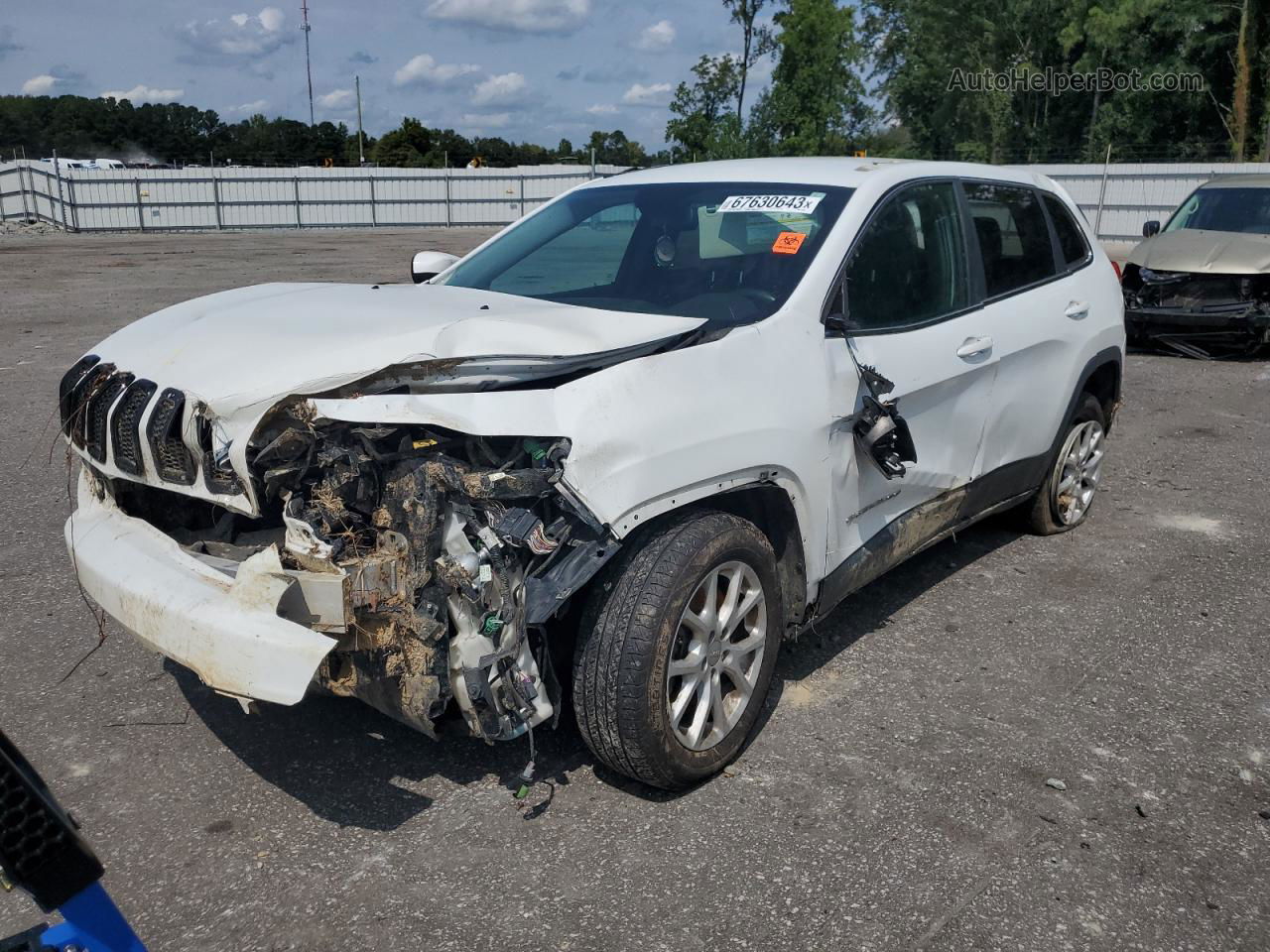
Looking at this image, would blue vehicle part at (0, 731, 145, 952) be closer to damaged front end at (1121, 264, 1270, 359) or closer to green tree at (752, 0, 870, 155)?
damaged front end at (1121, 264, 1270, 359)

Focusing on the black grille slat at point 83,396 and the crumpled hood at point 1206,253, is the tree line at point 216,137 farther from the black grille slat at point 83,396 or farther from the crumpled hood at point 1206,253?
the black grille slat at point 83,396

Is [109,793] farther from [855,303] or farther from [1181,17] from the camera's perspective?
[1181,17]

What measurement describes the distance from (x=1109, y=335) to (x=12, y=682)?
16.6 ft

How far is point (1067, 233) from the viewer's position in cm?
523

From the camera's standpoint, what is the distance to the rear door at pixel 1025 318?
450 cm

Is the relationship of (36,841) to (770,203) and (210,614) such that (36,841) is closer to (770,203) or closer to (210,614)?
(210,614)

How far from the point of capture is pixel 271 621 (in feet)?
8.48

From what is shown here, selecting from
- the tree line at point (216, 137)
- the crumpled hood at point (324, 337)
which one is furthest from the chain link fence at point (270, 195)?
the tree line at point (216, 137)

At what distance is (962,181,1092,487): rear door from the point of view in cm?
450

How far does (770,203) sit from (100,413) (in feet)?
7.77

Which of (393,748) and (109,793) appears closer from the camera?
(109,793)

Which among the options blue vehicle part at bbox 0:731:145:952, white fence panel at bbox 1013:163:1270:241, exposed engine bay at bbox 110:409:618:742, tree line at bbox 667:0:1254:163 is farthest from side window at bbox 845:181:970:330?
tree line at bbox 667:0:1254:163

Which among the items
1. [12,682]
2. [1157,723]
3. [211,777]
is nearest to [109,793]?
[211,777]

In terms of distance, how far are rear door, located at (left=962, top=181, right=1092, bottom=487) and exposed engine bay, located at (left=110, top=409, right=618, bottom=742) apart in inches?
94.6
